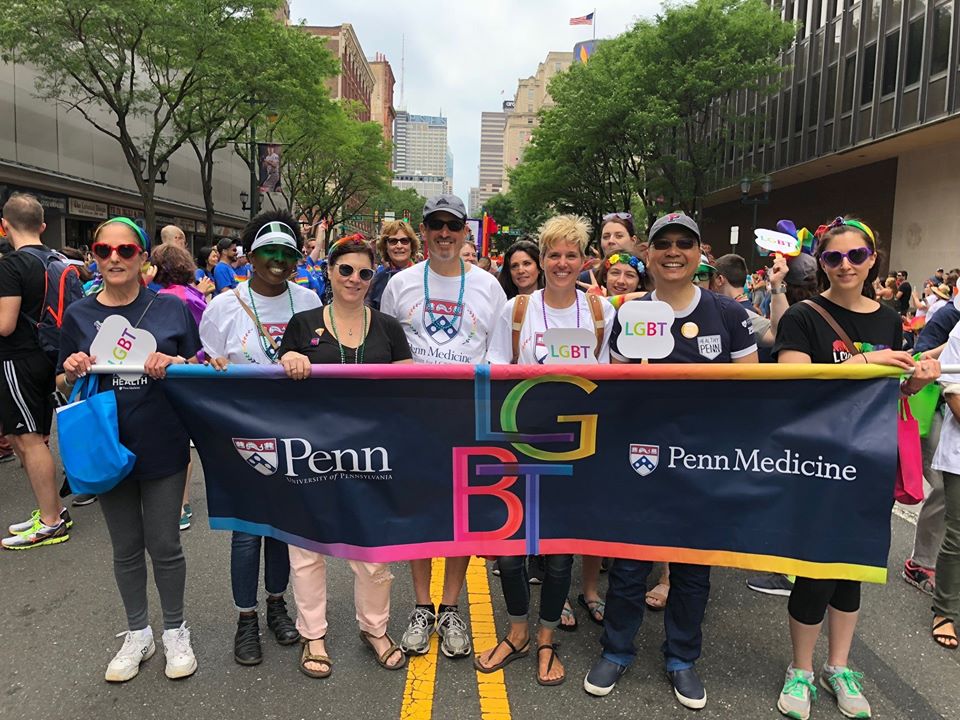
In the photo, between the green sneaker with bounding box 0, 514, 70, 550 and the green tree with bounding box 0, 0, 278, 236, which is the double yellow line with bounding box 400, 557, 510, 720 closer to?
the green sneaker with bounding box 0, 514, 70, 550

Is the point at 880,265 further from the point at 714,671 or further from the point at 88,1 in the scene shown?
the point at 88,1

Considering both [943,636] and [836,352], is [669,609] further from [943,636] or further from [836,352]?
[943,636]

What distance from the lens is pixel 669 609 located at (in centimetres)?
316

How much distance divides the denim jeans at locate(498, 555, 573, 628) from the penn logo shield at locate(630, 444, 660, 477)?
544 mm

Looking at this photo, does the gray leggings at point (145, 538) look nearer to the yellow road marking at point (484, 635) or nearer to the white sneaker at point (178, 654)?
the white sneaker at point (178, 654)

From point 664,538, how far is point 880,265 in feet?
5.85

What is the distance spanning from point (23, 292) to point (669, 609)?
4.48 metres

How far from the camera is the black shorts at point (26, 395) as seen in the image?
468 centimetres

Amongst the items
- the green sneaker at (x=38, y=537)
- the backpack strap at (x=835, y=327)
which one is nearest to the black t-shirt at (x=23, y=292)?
the green sneaker at (x=38, y=537)

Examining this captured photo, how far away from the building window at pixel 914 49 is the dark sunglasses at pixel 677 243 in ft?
82.5

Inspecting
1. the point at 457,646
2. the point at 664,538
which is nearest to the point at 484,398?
the point at 664,538

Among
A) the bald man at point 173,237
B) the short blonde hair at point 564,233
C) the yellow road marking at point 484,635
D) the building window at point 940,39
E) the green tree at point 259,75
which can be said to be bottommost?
the yellow road marking at point 484,635

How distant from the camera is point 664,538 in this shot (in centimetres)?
305

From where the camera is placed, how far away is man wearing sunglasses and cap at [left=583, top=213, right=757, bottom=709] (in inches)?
122
